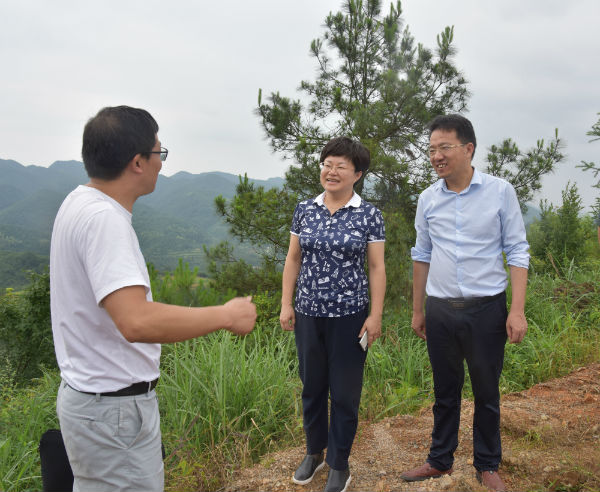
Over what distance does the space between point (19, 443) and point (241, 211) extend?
352 cm

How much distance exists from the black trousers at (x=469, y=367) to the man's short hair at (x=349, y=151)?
31.8 inches

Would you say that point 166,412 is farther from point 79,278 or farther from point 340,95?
point 340,95

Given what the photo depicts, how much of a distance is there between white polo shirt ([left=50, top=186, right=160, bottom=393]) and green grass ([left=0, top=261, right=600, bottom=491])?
1.30 m

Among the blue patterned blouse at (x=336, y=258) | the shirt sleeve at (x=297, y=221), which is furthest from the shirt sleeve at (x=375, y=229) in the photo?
the shirt sleeve at (x=297, y=221)

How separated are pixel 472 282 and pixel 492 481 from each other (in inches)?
40.2

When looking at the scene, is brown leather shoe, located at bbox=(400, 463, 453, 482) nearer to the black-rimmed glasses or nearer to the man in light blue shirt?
the man in light blue shirt

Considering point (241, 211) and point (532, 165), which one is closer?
point (241, 211)

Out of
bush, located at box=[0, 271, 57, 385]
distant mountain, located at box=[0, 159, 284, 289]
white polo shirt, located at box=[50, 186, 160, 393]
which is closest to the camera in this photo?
white polo shirt, located at box=[50, 186, 160, 393]

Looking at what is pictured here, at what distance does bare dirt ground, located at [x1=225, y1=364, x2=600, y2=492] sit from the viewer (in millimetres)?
2510

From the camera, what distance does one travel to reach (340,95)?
6.61 m

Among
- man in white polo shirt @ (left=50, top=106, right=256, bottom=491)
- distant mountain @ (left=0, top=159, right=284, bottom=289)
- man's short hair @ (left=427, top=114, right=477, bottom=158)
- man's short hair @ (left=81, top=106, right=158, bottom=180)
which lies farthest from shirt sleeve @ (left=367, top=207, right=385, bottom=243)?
distant mountain @ (left=0, top=159, right=284, bottom=289)

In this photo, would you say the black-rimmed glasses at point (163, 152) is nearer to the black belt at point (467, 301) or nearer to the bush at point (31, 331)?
the black belt at point (467, 301)

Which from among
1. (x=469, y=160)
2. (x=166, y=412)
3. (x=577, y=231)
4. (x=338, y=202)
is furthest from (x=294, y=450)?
(x=577, y=231)

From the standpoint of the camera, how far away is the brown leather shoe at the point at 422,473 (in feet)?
8.25
